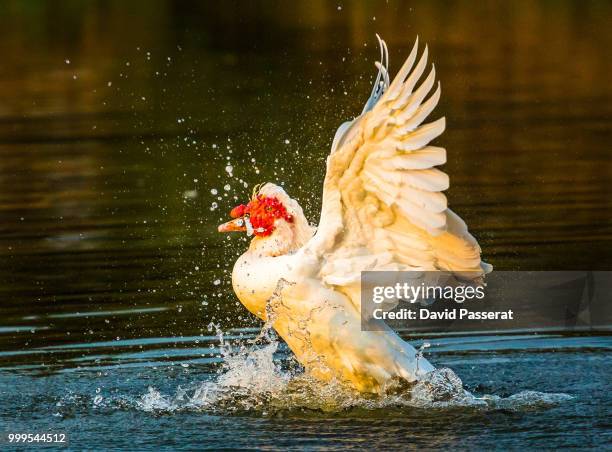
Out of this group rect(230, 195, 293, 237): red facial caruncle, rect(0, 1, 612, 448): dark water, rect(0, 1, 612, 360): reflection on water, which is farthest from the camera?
rect(0, 1, 612, 360): reflection on water

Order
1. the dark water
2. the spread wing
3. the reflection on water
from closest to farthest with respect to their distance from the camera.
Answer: the spread wing, the dark water, the reflection on water

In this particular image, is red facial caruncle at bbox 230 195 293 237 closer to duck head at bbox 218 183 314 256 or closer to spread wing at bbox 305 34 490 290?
duck head at bbox 218 183 314 256

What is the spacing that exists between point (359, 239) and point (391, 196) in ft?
Result: 1.57

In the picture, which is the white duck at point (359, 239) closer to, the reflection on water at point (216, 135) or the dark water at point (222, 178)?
the dark water at point (222, 178)

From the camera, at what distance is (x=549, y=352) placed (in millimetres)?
10117

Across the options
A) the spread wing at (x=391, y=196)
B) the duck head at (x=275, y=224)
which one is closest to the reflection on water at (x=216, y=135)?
the duck head at (x=275, y=224)

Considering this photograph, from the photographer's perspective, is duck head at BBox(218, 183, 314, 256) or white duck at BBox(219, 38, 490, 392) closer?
white duck at BBox(219, 38, 490, 392)

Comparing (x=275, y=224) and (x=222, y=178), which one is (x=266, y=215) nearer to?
(x=275, y=224)

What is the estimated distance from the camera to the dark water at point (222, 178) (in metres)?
8.91

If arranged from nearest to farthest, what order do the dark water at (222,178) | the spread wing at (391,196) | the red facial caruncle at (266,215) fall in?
the spread wing at (391,196) → the dark water at (222,178) → the red facial caruncle at (266,215)

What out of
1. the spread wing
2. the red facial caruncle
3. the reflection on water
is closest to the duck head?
the red facial caruncle

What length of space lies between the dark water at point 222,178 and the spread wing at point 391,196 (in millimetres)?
958

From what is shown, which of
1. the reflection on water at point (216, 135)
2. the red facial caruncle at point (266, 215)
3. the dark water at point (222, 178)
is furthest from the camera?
the reflection on water at point (216, 135)

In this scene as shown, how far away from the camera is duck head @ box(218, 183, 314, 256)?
9039 mm
